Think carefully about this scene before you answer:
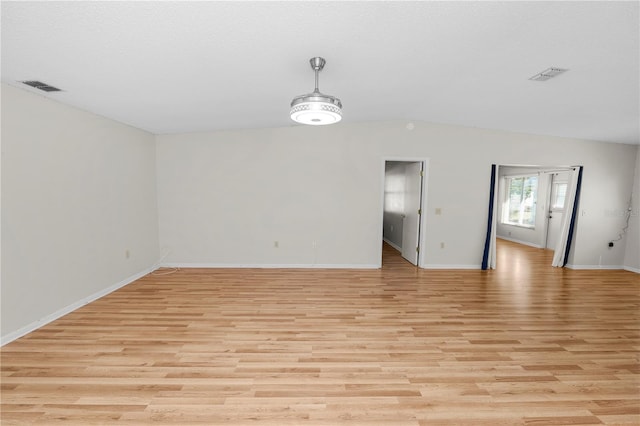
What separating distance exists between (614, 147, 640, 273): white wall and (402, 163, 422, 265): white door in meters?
4.16

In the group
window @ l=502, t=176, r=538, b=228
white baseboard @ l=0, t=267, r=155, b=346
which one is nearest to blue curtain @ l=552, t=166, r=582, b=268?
window @ l=502, t=176, r=538, b=228

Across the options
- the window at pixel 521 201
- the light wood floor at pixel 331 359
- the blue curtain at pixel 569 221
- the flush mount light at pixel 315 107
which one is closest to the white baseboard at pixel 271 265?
the light wood floor at pixel 331 359

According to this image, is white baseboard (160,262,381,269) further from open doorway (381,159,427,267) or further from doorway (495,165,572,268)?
doorway (495,165,572,268)

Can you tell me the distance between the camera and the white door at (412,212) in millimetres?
5395

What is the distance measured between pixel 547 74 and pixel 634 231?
502 cm

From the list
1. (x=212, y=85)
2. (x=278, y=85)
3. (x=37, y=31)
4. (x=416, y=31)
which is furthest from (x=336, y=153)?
(x=37, y=31)

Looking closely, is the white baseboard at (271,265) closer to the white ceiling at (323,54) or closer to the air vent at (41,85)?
the white ceiling at (323,54)

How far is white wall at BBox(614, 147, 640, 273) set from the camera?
17.6 ft

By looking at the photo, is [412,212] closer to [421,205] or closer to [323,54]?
[421,205]

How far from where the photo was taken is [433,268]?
5.30 m

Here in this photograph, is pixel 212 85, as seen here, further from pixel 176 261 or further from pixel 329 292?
pixel 176 261

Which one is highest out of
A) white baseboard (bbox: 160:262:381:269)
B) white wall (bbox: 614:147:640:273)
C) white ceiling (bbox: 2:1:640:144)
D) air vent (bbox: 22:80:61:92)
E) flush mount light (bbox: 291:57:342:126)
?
white ceiling (bbox: 2:1:640:144)

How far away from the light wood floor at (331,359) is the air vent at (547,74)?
2.67 metres

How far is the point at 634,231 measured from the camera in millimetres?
5418
